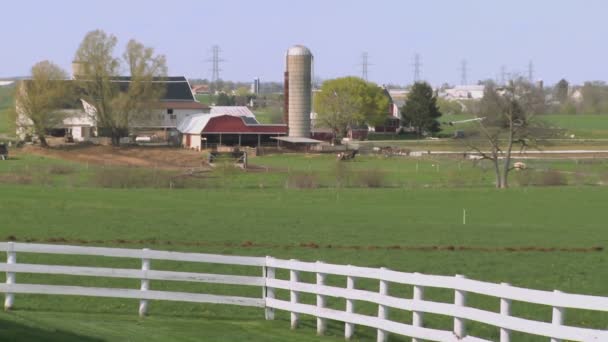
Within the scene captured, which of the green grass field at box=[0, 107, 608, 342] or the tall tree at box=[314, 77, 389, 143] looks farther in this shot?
the tall tree at box=[314, 77, 389, 143]

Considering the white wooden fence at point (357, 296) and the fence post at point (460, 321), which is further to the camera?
the fence post at point (460, 321)

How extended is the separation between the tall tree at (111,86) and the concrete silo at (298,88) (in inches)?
682

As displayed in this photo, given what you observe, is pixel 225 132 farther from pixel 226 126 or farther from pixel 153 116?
pixel 153 116

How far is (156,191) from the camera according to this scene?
5231 cm

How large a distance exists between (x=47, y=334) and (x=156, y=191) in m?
40.3

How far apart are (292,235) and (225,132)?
77.7m

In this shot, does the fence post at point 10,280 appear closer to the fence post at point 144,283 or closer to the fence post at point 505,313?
the fence post at point 144,283

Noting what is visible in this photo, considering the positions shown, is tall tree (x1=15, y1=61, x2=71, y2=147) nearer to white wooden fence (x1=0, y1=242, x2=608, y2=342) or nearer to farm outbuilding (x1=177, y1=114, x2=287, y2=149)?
farm outbuilding (x1=177, y1=114, x2=287, y2=149)

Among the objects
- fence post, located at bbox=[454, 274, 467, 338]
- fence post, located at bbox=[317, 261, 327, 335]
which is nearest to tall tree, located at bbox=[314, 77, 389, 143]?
fence post, located at bbox=[317, 261, 327, 335]

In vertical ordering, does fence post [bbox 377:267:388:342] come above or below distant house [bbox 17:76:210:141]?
below

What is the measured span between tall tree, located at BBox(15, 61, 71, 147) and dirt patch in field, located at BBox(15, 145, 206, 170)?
3.61 metres

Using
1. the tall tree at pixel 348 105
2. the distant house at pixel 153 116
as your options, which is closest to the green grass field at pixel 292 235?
the distant house at pixel 153 116

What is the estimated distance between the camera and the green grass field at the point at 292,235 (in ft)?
51.3

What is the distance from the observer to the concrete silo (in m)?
122
